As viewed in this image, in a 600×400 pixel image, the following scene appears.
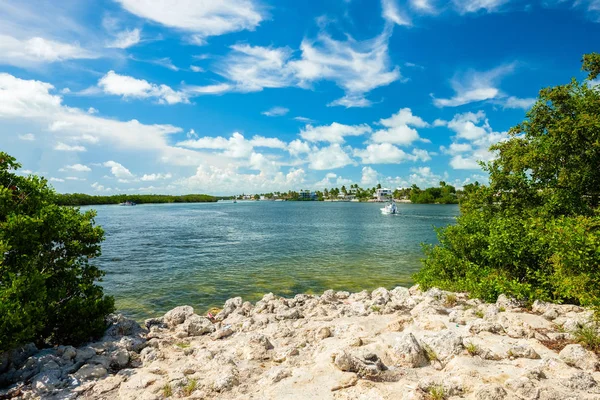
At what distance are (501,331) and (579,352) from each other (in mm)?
2067

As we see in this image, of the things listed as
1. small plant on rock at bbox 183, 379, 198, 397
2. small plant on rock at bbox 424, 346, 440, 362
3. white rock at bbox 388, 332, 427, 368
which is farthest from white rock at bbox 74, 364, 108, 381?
small plant on rock at bbox 424, 346, 440, 362

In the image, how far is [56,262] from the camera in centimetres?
1109

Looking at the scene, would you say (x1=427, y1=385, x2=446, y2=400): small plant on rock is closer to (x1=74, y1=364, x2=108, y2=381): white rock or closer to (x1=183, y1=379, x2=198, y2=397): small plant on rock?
(x1=183, y1=379, x2=198, y2=397): small plant on rock

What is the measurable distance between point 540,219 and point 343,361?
1193 centimetres

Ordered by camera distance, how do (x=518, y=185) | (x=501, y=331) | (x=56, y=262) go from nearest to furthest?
(x=501, y=331) → (x=56, y=262) → (x=518, y=185)

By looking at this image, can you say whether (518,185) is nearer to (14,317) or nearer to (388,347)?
(388,347)

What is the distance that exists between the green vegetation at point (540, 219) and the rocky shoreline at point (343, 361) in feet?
4.27

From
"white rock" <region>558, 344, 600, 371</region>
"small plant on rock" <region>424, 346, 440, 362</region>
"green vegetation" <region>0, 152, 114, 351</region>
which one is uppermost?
"green vegetation" <region>0, 152, 114, 351</region>

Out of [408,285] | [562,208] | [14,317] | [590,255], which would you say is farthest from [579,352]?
[408,285]

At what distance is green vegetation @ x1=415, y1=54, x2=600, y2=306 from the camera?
10.7m

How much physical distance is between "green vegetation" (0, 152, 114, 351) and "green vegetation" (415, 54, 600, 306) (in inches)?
586

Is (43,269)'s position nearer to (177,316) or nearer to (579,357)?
(177,316)

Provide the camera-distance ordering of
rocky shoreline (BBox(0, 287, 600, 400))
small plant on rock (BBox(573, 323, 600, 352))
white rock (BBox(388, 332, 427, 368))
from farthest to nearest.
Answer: small plant on rock (BBox(573, 323, 600, 352))
white rock (BBox(388, 332, 427, 368))
rocky shoreline (BBox(0, 287, 600, 400))

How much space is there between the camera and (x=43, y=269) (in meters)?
10.7
